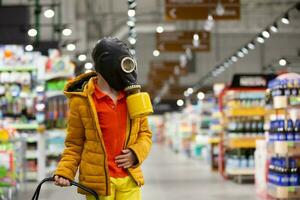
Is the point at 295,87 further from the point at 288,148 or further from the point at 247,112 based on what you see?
the point at 247,112

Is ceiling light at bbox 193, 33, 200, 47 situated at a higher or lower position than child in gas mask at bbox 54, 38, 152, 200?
higher

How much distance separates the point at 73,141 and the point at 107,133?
195mm

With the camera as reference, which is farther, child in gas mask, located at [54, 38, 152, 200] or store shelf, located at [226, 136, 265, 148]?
store shelf, located at [226, 136, 265, 148]

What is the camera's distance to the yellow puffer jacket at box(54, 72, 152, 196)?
3.85 meters

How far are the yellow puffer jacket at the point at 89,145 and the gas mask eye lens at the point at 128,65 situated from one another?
0.85ft

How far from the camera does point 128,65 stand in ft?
12.4

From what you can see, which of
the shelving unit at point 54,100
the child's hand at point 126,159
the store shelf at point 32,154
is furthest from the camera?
the shelving unit at point 54,100

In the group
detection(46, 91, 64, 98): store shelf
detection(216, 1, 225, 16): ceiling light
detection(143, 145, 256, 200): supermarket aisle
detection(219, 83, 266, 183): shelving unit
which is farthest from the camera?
detection(46, 91, 64, 98): store shelf

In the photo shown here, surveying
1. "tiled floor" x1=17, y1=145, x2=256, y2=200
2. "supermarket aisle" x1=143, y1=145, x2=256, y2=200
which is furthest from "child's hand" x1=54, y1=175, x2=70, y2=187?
"supermarket aisle" x1=143, y1=145, x2=256, y2=200

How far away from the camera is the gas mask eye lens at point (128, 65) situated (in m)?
3.77

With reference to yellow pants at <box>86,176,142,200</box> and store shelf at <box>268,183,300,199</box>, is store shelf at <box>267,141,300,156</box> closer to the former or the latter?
store shelf at <box>268,183,300,199</box>

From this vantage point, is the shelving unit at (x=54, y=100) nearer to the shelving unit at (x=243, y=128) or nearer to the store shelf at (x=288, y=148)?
the shelving unit at (x=243, y=128)

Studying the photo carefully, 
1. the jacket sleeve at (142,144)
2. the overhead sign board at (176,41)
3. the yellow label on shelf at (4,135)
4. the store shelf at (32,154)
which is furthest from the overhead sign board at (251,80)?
the jacket sleeve at (142,144)

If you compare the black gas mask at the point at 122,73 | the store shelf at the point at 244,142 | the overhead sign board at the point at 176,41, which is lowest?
the store shelf at the point at 244,142
